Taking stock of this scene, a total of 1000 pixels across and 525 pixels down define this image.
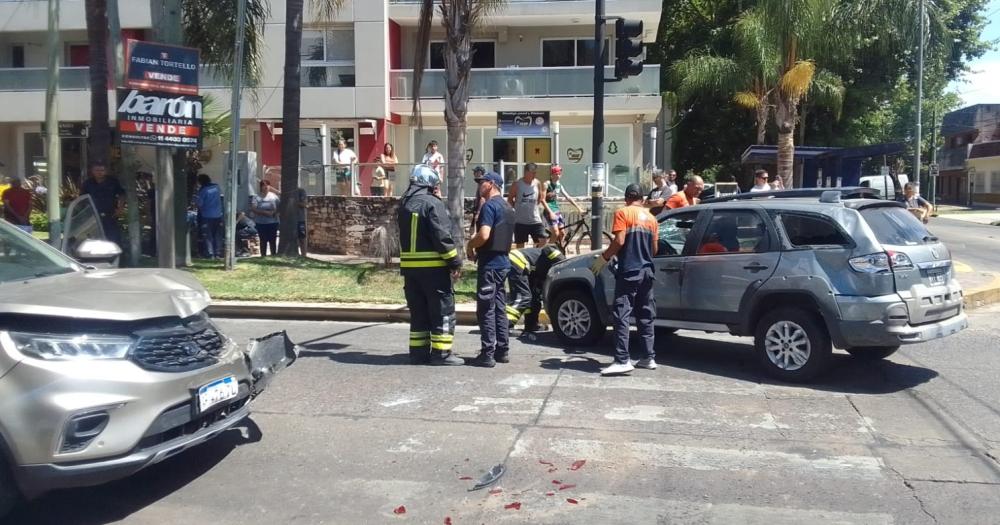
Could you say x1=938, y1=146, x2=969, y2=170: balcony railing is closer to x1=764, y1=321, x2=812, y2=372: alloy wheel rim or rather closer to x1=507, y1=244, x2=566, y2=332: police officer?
x1=507, y1=244, x2=566, y2=332: police officer

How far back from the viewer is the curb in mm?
10945

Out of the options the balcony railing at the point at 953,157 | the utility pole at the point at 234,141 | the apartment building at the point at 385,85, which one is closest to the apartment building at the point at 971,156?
the balcony railing at the point at 953,157

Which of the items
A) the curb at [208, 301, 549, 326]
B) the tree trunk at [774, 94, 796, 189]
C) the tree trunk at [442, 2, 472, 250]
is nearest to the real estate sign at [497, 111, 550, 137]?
the tree trunk at [774, 94, 796, 189]

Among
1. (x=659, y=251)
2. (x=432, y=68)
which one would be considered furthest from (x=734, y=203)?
(x=432, y=68)

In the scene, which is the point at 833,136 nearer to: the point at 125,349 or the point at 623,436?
the point at 623,436

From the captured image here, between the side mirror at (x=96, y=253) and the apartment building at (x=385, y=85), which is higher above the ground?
the apartment building at (x=385, y=85)

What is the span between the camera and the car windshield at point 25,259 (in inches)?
200

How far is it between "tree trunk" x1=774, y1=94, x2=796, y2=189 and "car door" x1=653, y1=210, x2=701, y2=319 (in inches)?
526

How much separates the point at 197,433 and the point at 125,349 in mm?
663

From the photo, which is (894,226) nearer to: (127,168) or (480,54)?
(127,168)

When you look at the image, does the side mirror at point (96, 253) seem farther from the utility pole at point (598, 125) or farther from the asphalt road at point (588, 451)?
the utility pole at point (598, 125)

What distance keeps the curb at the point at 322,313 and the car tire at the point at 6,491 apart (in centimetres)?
685

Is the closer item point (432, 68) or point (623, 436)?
point (623, 436)

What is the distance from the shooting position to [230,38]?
15953 mm
